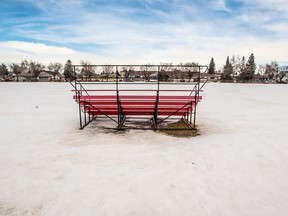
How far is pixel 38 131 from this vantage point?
762 centimetres

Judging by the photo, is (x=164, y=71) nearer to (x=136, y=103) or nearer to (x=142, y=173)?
(x=136, y=103)

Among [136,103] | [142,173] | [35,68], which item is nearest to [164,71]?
[136,103]

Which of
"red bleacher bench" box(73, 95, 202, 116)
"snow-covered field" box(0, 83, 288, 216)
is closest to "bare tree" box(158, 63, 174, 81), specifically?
"red bleacher bench" box(73, 95, 202, 116)

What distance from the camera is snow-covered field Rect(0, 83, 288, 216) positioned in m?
3.33

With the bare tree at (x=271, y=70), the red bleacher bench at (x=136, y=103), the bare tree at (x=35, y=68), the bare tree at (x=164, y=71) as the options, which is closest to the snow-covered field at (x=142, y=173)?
the red bleacher bench at (x=136, y=103)

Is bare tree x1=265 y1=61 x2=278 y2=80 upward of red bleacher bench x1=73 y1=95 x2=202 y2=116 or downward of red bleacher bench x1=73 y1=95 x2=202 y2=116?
upward

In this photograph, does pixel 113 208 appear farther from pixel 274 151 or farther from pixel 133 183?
pixel 274 151

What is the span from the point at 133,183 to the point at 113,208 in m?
0.79

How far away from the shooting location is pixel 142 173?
4.38m

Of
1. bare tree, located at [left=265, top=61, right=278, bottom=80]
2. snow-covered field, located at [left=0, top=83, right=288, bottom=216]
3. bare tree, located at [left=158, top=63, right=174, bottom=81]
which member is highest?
bare tree, located at [left=265, top=61, right=278, bottom=80]

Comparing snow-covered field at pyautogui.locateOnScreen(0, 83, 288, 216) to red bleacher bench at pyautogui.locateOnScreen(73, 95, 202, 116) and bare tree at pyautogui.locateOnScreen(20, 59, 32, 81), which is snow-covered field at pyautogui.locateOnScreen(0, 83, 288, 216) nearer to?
red bleacher bench at pyautogui.locateOnScreen(73, 95, 202, 116)

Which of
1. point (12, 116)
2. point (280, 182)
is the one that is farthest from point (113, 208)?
point (12, 116)

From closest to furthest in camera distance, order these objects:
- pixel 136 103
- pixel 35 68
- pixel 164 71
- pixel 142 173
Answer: pixel 142 173 < pixel 136 103 < pixel 164 71 < pixel 35 68

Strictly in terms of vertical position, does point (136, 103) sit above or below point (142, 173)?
above
